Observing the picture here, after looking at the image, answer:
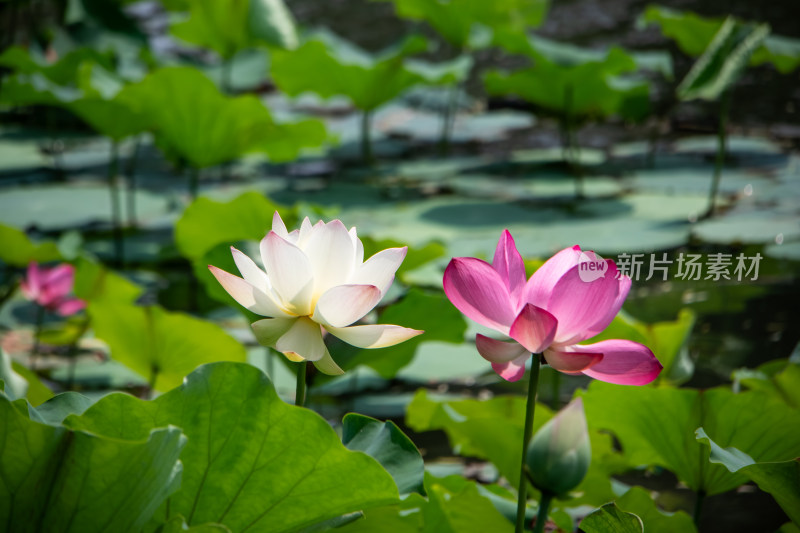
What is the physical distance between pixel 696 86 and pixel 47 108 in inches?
93.9

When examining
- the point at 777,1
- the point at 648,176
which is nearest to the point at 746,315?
the point at 648,176

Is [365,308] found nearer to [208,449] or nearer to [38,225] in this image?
[208,449]

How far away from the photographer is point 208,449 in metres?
0.40

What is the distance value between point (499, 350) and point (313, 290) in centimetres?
10

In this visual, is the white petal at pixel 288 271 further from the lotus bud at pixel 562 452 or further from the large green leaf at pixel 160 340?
the large green leaf at pixel 160 340

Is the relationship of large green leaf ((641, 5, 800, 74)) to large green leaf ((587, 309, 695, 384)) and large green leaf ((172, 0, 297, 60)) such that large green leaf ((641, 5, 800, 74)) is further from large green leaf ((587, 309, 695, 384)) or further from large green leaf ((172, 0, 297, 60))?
large green leaf ((587, 309, 695, 384))

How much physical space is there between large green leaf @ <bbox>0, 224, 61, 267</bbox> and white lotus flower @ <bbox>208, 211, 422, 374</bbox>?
0.89 meters

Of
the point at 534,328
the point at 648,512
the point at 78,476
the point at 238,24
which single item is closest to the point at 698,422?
the point at 648,512

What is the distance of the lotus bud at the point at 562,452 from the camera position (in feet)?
1.15

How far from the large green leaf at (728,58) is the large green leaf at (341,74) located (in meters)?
0.78

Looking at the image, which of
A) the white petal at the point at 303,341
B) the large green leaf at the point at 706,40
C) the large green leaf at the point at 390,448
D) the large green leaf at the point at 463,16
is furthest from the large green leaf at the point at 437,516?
the large green leaf at the point at 463,16

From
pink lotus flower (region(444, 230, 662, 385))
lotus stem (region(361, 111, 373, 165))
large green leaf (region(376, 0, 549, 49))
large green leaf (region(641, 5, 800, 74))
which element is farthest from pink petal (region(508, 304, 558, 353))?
large green leaf (region(376, 0, 549, 49))

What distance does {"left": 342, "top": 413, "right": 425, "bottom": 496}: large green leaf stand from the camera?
45 cm

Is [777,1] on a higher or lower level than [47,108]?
higher
